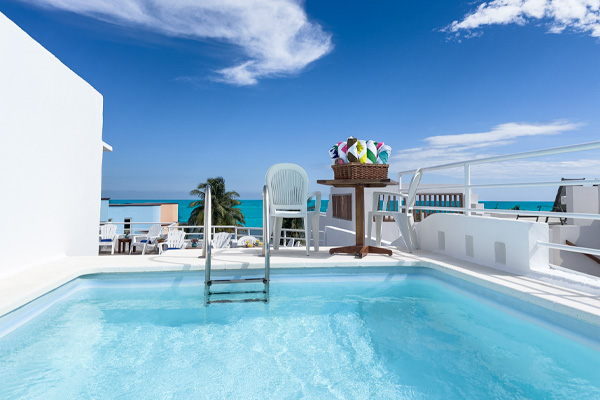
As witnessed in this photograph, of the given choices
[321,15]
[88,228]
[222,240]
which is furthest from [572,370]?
[321,15]

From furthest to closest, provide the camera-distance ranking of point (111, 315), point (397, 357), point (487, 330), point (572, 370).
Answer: point (111, 315), point (487, 330), point (397, 357), point (572, 370)

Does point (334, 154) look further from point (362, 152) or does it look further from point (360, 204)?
point (360, 204)

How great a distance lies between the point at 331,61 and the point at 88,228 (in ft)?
89.2

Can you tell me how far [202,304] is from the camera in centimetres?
286

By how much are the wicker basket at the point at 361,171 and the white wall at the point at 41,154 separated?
3202 millimetres

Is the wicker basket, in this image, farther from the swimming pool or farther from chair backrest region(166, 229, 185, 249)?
chair backrest region(166, 229, 185, 249)

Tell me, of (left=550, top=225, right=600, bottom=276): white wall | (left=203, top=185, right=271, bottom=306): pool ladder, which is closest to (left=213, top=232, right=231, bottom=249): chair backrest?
(left=203, top=185, right=271, bottom=306): pool ladder

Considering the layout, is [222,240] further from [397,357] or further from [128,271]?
[397,357]

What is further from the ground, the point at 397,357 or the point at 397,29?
the point at 397,29

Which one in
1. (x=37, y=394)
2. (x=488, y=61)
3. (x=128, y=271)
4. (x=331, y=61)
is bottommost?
(x=37, y=394)

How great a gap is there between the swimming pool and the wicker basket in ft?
4.48

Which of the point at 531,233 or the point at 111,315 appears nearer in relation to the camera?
the point at 111,315

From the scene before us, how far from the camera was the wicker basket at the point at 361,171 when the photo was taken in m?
3.98

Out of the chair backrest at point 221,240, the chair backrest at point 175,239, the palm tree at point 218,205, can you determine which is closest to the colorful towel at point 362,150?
the chair backrest at point 221,240
